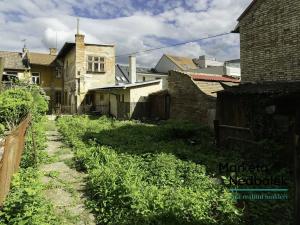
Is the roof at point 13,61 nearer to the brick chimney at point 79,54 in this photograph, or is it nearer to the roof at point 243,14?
the brick chimney at point 79,54

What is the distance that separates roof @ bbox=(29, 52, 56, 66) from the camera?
37406 mm

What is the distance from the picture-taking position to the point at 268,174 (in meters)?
8.54

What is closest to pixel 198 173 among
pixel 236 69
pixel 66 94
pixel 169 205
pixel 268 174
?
pixel 268 174

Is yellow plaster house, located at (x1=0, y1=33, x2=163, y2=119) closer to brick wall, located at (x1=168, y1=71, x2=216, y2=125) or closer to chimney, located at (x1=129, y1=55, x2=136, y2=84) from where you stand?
chimney, located at (x1=129, y1=55, x2=136, y2=84)

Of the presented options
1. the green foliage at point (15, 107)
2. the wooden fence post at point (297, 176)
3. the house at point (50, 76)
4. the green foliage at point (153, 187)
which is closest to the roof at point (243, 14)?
the green foliage at point (153, 187)

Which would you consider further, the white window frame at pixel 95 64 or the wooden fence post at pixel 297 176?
the white window frame at pixel 95 64

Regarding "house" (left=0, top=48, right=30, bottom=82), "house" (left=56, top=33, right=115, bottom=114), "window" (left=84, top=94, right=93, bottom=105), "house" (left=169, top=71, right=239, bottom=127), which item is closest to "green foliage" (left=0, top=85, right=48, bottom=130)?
"house" (left=169, top=71, right=239, bottom=127)

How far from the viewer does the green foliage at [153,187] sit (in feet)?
19.1

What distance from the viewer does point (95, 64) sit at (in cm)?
3275

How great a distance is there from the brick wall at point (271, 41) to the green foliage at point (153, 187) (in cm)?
345

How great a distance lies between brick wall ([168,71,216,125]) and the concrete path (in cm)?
843

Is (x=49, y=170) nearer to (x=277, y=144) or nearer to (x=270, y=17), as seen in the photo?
(x=277, y=144)

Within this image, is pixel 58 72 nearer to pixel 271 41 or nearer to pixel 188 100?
pixel 188 100

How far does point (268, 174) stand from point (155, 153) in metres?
3.66
